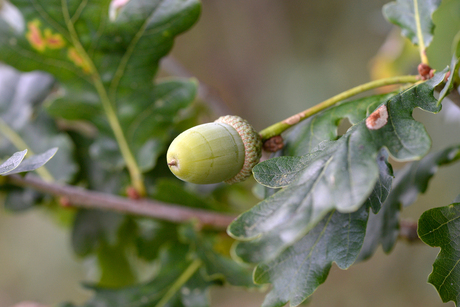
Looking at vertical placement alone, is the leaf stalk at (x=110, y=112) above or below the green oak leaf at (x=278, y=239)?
above

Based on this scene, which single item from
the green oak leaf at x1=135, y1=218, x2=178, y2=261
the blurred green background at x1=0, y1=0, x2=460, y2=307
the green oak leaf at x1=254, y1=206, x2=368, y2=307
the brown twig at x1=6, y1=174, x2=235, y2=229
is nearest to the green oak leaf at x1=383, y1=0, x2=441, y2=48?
the green oak leaf at x1=254, y1=206, x2=368, y2=307

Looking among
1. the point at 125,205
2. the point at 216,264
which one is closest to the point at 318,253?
the point at 216,264

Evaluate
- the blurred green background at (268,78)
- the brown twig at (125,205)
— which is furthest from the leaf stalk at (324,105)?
the blurred green background at (268,78)

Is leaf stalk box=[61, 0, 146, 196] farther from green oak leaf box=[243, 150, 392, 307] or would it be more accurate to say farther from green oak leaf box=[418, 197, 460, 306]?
green oak leaf box=[418, 197, 460, 306]

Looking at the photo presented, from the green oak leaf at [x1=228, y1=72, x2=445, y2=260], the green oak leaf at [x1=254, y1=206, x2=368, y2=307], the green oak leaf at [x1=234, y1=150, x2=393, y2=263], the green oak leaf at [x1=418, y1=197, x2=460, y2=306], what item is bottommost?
the green oak leaf at [x1=418, y1=197, x2=460, y2=306]

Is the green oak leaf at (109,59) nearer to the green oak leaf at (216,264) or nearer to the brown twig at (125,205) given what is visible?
the brown twig at (125,205)

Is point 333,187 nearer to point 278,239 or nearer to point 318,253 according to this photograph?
point 278,239

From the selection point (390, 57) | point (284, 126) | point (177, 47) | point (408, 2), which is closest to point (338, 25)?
point (177, 47)
